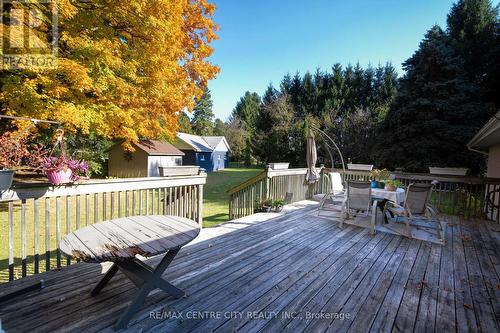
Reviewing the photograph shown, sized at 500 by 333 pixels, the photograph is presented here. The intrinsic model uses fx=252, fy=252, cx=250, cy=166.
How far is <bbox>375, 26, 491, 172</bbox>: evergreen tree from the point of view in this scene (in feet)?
39.9

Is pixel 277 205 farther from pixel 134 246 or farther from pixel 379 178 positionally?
pixel 134 246

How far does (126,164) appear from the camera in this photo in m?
19.2

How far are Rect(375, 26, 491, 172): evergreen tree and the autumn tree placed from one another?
11.5 m

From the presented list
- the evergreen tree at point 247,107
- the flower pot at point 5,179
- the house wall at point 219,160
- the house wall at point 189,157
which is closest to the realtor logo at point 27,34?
the flower pot at point 5,179

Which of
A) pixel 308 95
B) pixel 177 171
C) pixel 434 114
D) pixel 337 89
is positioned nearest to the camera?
pixel 177 171

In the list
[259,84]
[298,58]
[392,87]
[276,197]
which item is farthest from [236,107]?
[276,197]

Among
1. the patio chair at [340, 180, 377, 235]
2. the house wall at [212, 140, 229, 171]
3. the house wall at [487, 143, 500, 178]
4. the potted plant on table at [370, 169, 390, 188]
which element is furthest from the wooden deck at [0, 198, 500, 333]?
the house wall at [212, 140, 229, 171]

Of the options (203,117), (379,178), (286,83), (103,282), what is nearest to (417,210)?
(379,178)

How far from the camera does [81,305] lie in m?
2.14

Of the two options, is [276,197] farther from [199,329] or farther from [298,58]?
[298,58]

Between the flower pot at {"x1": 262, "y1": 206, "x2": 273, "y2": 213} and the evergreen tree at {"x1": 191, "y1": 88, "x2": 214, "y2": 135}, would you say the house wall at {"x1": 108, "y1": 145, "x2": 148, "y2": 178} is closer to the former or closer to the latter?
the flower pot at {"x1": 262, "y1": 206, "x2": 273, "y2": 213}

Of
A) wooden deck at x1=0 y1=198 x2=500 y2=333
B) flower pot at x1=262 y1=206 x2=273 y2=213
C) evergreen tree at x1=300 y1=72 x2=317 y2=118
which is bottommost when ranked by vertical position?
wooden deck at x1=0 y1=198 x2=500 y2=333

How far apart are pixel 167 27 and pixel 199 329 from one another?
786cm

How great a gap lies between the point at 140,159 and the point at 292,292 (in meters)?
18.5
